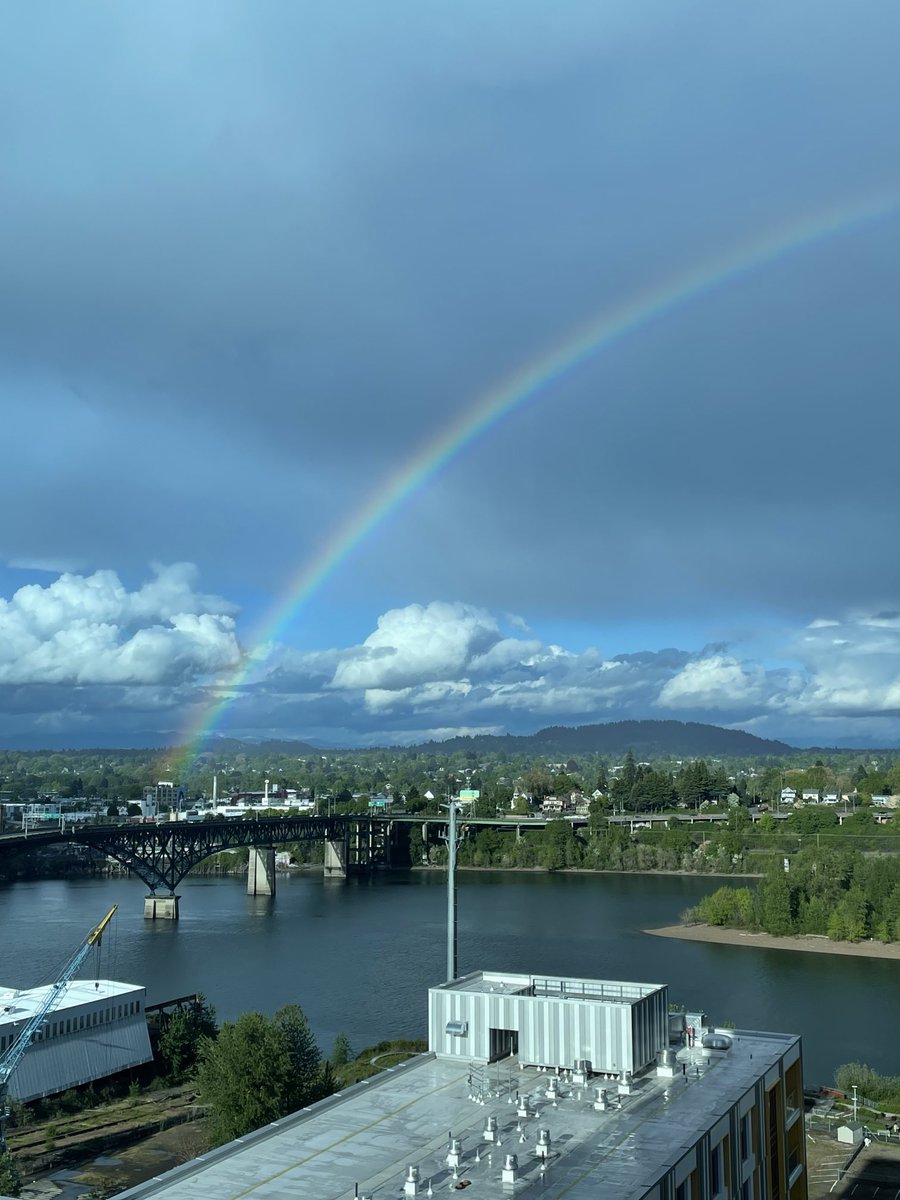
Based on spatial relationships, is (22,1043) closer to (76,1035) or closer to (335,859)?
(76,1035)

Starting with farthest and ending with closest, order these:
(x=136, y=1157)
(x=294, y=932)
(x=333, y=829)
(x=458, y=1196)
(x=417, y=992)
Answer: (x=333, y=829) → (x=294, y=932) → (x=417, y=992) → (x=136, y=1157) → (x=458, y=1196)

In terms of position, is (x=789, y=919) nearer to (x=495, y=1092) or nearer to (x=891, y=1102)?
(x=891, y=1102)

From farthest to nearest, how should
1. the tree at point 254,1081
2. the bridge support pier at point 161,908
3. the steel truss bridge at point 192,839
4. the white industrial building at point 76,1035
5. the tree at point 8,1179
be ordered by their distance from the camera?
the steel truss bridge at point 192,839 → the bridge support pier at point 161,908 → the white industrial building at point 76,1035 → the tree at point 254,1081 → the tree at point 8,1179

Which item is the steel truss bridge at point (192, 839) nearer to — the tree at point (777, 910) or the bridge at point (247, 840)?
the bridge at point (247, 840)

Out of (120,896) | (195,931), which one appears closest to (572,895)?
(195,931)

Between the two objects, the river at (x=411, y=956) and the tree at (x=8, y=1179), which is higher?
the tree at (x=8, y=1179)

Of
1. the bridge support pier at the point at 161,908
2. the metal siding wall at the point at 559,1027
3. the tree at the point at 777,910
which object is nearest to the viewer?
the metal siding wall at the point at 559,1027

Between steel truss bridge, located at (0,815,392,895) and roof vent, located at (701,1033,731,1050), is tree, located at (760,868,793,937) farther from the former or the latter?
roof vent, located at (701,1033,731,1050)

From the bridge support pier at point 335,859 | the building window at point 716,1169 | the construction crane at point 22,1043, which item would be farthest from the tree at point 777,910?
the bridge support pier at point 335,859

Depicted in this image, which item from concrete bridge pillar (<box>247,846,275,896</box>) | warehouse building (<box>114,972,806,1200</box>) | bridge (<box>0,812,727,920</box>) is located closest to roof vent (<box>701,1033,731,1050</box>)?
warehouse building (<box>114,972,806,1200</box>)
